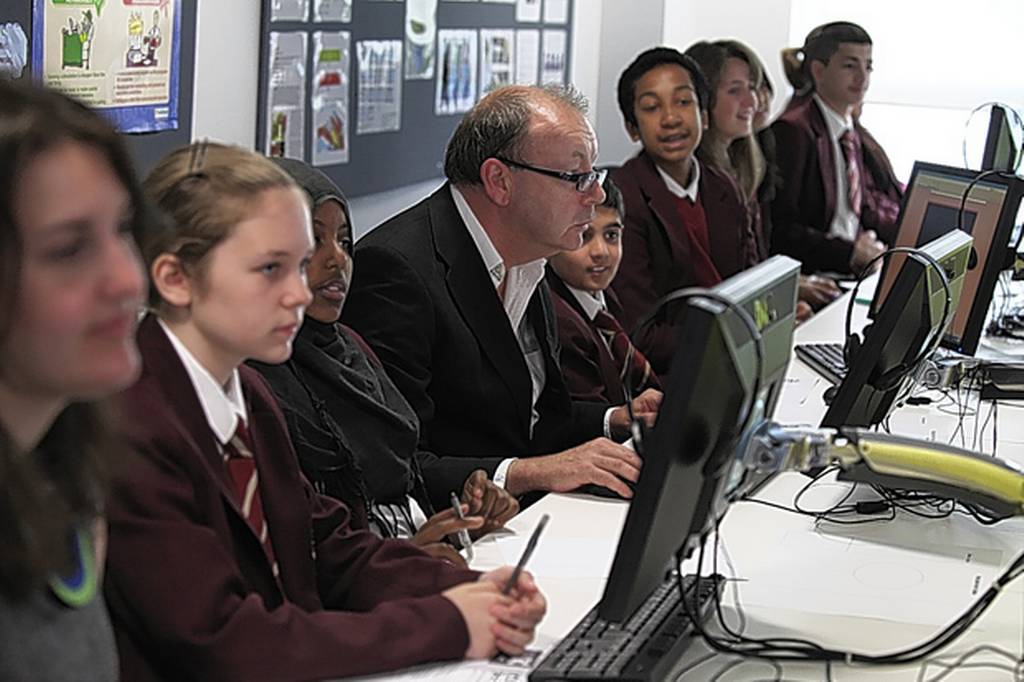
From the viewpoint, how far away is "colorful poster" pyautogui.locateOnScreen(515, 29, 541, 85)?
198 inches

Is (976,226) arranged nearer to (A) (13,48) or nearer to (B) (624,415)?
(B) (624,415)

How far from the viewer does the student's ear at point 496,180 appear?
8.70 ft

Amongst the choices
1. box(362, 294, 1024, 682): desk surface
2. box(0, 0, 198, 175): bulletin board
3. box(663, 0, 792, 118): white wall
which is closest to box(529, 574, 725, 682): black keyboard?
box(362, 294, 1024, 682): desk surface

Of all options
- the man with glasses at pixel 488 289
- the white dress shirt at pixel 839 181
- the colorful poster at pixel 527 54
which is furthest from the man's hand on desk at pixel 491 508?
the white dress shirt at pixel 839 181

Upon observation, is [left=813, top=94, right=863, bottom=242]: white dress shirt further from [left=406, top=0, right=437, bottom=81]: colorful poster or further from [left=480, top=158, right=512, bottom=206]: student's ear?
[left=480, top=158, right=512, bottom=206]: student's ear

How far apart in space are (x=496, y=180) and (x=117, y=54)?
81cm

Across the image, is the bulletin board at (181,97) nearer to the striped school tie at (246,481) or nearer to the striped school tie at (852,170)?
the striped school tie at (246,481)

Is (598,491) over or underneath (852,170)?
underneath

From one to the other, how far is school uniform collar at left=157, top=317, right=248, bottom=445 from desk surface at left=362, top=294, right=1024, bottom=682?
1.38 ft

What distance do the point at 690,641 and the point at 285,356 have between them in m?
0.55

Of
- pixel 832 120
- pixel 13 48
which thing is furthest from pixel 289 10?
pixel 832 120

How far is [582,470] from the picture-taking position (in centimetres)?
227

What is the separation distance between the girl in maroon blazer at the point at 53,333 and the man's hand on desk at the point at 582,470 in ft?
3.67

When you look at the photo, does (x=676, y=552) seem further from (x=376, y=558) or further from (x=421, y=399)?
(x=421, y=399)
